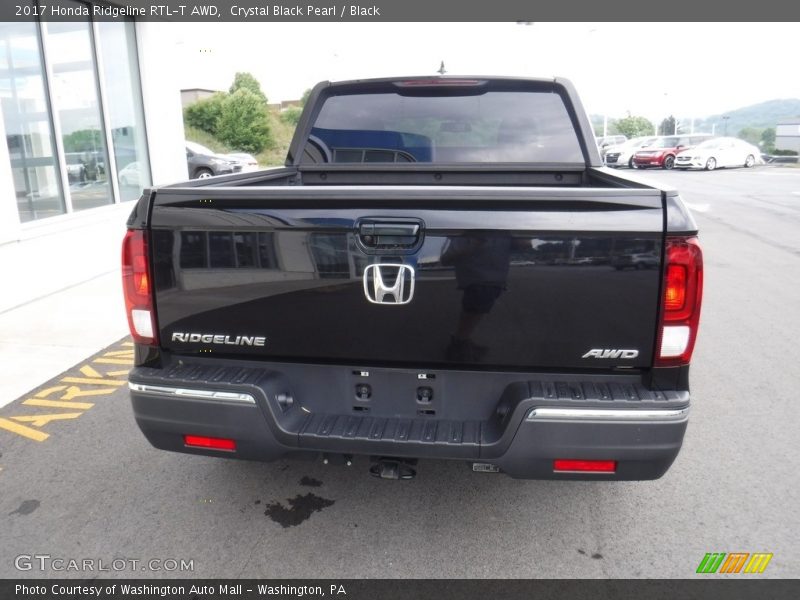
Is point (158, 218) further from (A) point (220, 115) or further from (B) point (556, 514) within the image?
(A) point (220, 115)

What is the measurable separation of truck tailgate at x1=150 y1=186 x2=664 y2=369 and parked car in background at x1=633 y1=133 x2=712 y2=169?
31.0 meters

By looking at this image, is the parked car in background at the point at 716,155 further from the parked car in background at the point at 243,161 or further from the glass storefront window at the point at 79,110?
the glass storefront window at the point at 79,110

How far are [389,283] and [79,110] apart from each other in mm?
7941

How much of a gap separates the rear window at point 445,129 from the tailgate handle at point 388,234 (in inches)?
67.2

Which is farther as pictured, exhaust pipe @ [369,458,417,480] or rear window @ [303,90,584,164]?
rear window @ [303,90,584,164]

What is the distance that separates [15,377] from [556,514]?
4247mm

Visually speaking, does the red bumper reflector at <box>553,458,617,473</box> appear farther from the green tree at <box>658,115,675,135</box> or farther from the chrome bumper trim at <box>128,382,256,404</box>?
the green tree at <box>658,115,675,135</box>

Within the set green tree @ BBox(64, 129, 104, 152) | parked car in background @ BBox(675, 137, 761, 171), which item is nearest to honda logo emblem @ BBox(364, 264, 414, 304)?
green tree @ BBox(64, 129, 104, 152)

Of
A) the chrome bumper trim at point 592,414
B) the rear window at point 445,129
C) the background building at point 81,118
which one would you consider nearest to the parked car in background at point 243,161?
the background building at point 81,118

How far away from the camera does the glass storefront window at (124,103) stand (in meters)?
9.12

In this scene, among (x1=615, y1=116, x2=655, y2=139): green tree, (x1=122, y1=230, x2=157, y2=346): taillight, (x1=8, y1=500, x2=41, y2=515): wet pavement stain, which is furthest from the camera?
(x1=615, y1=116, x2=655, y2=139): green tree

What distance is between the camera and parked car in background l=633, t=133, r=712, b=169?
1181 inches

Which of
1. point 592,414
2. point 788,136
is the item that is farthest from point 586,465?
point 788,136

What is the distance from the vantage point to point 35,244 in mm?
7020
